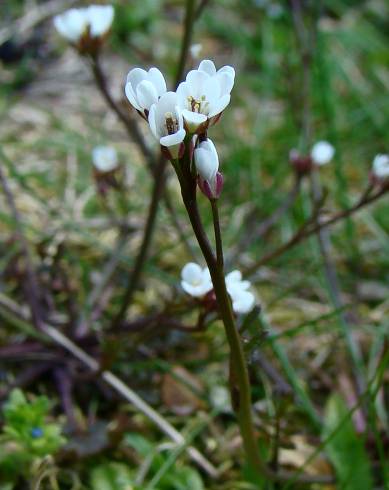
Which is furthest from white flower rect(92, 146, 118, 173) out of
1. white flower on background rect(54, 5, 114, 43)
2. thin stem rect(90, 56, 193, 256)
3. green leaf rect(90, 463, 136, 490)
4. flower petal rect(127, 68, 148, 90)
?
flower petal rect(127, 68, 148, 90)

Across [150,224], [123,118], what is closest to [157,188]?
[150,224]

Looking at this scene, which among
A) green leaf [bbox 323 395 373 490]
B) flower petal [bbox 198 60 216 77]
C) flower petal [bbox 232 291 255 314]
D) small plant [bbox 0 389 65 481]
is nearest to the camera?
flower petal [bbox 198 60 216 77]

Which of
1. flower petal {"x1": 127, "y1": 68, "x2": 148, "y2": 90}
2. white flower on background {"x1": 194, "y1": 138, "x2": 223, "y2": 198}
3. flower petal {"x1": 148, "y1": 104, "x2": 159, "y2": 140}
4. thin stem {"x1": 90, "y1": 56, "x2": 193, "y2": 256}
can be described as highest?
thin stem {"x1": 90, "y1": 56, "x2": 193, "y2": 256}

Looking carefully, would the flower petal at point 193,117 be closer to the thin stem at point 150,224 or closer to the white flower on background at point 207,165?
the white flower on background at point 207,165

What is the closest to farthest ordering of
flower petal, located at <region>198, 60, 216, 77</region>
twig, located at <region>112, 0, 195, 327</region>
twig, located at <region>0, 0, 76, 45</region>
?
flower petal, located at <region>198, 60, 216, 77</region>, twig, located at <region>112, 0, 195, 327</region>, twig, located at <region>0, 0, 76, 45</region>

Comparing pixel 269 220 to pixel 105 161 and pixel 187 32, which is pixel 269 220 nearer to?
pixel 105 161

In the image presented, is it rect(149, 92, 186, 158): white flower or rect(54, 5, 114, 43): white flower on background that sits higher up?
rect(54, 5, 114, 43): white flower on background

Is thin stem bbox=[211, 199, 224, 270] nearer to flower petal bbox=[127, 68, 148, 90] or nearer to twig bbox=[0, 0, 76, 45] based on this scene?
flower petal bbox=[127, 68, 148, 90]

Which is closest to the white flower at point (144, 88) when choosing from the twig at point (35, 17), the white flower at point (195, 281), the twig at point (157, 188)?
the white flower at point (195, 281)
